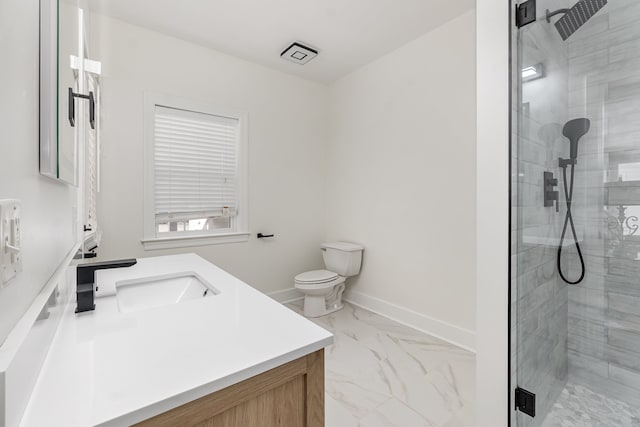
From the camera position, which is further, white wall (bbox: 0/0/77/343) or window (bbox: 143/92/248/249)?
window (bbox: 143/92/248/249)

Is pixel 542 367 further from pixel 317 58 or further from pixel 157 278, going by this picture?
pixel 317 58

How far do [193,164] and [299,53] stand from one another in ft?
4.66

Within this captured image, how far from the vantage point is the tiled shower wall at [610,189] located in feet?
Result: 4.16

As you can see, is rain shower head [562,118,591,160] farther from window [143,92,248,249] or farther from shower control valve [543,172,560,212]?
window [143,92,248,249]

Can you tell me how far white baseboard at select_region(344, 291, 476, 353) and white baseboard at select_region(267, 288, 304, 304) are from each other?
1.86 feet

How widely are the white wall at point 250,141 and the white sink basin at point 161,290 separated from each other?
1277mm

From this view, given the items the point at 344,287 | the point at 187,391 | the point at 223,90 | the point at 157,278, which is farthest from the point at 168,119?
the point at 187,391

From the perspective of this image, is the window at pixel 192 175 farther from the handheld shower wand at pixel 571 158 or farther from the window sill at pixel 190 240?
the handheld shower wand at pixel 571 158

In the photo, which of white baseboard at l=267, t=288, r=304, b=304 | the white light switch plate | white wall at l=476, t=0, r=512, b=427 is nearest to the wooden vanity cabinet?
the white light switch plate

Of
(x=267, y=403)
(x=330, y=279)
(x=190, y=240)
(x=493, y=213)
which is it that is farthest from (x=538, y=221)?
(x=190, y=240)

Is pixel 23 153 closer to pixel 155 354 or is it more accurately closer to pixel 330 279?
pixel 155 354

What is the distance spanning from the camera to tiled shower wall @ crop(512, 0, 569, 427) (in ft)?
4.14

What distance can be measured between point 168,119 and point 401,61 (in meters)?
2.14

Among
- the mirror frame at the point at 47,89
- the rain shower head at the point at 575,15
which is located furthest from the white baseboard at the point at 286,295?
the rain shower head at the point at 575,15
